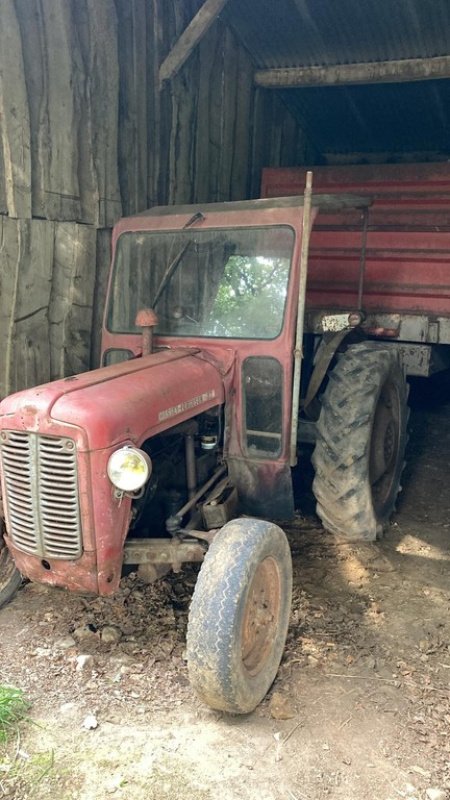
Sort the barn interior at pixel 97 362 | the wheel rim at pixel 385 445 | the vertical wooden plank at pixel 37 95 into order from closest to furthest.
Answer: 1. the barn interior at pixel 97 362
2. the vertical wooden plank at pixel 37 95
3. the wheel rim at pixel 385 445

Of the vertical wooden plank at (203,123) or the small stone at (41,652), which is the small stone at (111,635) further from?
the vertical wooden plank at (203,123)

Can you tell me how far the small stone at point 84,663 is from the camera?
2.96 m

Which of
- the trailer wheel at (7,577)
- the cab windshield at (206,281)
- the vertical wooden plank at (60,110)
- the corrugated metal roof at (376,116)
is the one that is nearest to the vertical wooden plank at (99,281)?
the vertical wooden plank at (60,110)

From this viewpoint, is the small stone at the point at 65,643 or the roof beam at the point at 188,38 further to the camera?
the roof beam at the point at 188,38

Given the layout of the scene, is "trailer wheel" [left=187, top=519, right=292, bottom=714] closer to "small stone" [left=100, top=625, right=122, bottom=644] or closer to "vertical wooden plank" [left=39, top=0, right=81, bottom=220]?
"small stone" [left=100, top=625, right=122, bottom=644]

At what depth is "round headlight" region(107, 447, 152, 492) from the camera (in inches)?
104

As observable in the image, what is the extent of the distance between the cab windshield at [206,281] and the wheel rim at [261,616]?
1340 mm

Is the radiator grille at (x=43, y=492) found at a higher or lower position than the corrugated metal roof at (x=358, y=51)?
lower

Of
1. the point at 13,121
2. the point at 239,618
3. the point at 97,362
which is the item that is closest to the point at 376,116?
the point at 97,362

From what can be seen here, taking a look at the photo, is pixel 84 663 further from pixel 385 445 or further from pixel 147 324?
pixel 385 445

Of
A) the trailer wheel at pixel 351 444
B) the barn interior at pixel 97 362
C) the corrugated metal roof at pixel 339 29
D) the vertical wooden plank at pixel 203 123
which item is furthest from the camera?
the corrugated metal roof at pixel 339 29

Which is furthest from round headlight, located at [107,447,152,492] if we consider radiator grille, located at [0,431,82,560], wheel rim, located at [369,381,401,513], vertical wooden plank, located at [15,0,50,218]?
vertical wooden plank, located at [15,0,50,218]

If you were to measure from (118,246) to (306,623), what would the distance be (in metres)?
2.49

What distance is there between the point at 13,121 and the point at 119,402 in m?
2.30
